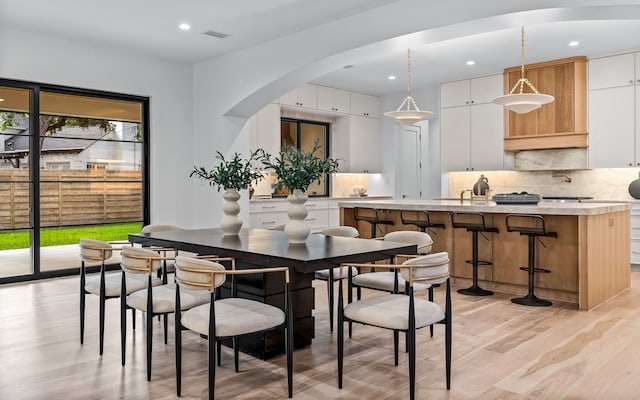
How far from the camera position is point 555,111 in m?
7.69

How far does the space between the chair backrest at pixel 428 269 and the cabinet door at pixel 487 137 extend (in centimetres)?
604

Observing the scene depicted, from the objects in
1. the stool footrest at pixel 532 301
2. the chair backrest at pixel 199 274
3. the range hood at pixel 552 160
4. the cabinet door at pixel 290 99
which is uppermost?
the cabinet door at pixel 290 99

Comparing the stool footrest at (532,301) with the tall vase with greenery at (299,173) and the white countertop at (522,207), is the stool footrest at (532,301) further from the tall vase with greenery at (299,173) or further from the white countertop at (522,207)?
the tall vase with greenery at (299,173)

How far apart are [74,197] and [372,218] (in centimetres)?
383

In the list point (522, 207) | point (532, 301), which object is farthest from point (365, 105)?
point (532, 301)

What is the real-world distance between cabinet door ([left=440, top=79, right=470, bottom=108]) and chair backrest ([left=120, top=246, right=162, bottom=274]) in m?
6.91

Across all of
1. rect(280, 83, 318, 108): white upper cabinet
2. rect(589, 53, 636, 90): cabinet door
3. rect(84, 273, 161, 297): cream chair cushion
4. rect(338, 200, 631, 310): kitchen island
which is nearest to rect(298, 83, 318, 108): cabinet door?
rect(280, 83, 318, 108): white upper cabinet

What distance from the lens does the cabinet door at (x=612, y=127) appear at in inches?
282

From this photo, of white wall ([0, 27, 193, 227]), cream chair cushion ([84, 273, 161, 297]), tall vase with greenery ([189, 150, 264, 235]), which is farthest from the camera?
white wall ([0, 27, 193, 227])

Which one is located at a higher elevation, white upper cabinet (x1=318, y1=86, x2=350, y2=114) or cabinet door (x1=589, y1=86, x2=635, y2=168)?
white upper cabinet (x1=318, y1=86, x2=350, y2=114)

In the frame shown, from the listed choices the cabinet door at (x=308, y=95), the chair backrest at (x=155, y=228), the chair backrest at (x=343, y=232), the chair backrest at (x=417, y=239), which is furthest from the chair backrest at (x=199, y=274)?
the cabinet door at (x=308, y=95)

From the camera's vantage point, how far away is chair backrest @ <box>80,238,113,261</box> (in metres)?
3.56

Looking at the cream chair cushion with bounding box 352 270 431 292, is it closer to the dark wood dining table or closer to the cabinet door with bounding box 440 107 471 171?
the dark wood dining table

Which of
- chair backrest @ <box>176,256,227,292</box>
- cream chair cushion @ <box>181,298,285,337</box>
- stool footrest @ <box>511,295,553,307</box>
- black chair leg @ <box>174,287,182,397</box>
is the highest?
chair backrest @ <box>176,256,227,292</box>
